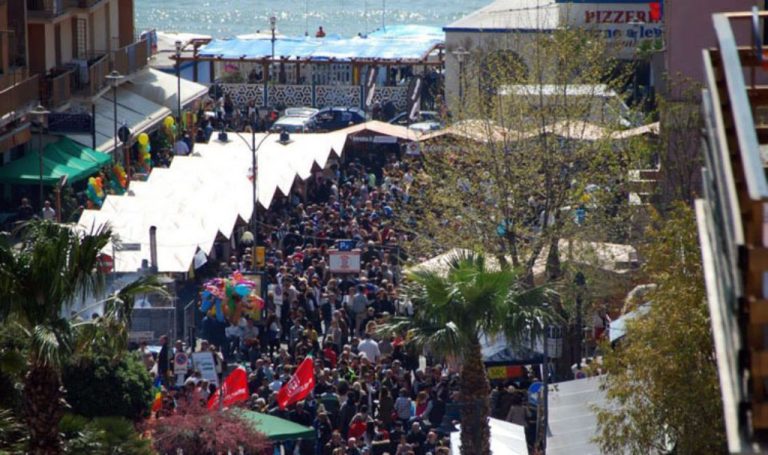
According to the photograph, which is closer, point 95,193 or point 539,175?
point 539,175

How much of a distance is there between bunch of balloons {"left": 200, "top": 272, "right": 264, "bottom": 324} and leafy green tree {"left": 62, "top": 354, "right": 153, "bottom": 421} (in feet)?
27.5

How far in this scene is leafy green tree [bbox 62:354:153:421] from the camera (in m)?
19.3

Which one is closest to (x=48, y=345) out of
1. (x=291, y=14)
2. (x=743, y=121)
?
(x=743, y=121)

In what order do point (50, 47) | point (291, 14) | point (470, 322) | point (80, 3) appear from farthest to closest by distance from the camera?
point (291, 14), point (80, 3), point (50, 47), point (470, 322)

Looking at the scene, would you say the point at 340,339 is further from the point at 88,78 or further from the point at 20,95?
the point at 88,78

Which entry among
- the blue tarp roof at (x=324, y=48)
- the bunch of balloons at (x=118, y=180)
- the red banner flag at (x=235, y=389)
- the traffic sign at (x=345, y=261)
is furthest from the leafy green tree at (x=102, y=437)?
the blue tarp roof at (x=324, y=48)

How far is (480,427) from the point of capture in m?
18.6

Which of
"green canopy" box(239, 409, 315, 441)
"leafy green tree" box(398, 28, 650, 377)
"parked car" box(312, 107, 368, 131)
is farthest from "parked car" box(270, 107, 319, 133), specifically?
"green canopy" box(239, 409, 315, 441)

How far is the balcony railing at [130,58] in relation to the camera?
167 feet

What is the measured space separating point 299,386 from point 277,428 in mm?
1719

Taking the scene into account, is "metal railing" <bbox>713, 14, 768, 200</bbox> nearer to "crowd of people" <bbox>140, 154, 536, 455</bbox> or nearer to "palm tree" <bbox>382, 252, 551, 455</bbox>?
"palm tree" <bbox>382, 252, 551, 455</bbox>

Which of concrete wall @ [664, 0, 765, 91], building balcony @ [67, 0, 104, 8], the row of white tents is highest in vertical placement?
concrete wall @ [664, 0, 765, 91]

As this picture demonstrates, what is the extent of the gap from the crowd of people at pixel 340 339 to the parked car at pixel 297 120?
38.6 ft

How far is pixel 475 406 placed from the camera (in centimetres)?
1859
